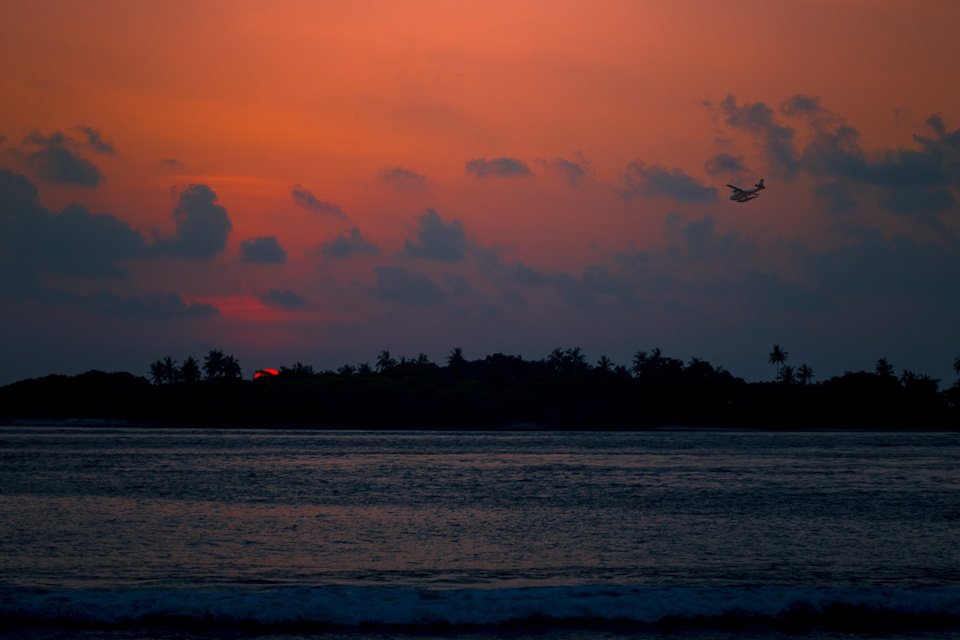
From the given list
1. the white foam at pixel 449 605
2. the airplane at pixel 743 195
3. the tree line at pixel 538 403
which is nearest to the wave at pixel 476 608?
the white foam at pixel 449 605

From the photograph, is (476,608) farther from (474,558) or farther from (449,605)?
(474,558)

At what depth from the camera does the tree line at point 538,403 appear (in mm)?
162375

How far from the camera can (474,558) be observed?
2386cm

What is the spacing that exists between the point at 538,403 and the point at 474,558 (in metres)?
150

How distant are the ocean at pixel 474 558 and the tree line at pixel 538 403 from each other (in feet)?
382

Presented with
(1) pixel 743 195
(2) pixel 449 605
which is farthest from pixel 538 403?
(2) pixel 449 605

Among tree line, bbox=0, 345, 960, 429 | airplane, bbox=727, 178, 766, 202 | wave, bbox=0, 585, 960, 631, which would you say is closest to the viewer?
wave, bbox=0, 585, 960, 631

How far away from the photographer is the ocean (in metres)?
17.5

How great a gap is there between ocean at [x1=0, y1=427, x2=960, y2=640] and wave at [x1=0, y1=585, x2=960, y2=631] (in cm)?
5

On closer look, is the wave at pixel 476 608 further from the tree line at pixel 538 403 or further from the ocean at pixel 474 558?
the tree line at pixel 538 403

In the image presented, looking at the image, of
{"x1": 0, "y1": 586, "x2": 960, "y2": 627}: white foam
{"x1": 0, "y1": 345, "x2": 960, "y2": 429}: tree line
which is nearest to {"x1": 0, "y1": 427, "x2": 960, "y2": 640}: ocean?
{"x1": 0, "y1": 586, "x2": 960, "y2": 627}: white foam

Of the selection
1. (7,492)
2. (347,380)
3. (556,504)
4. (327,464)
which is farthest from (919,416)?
(7,492)

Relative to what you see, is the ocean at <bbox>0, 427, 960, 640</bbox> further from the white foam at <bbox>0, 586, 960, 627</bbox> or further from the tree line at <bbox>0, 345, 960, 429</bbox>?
the tree line at <bbox>0, 345, 960, 429</bbox>

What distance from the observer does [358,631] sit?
17.2 m
